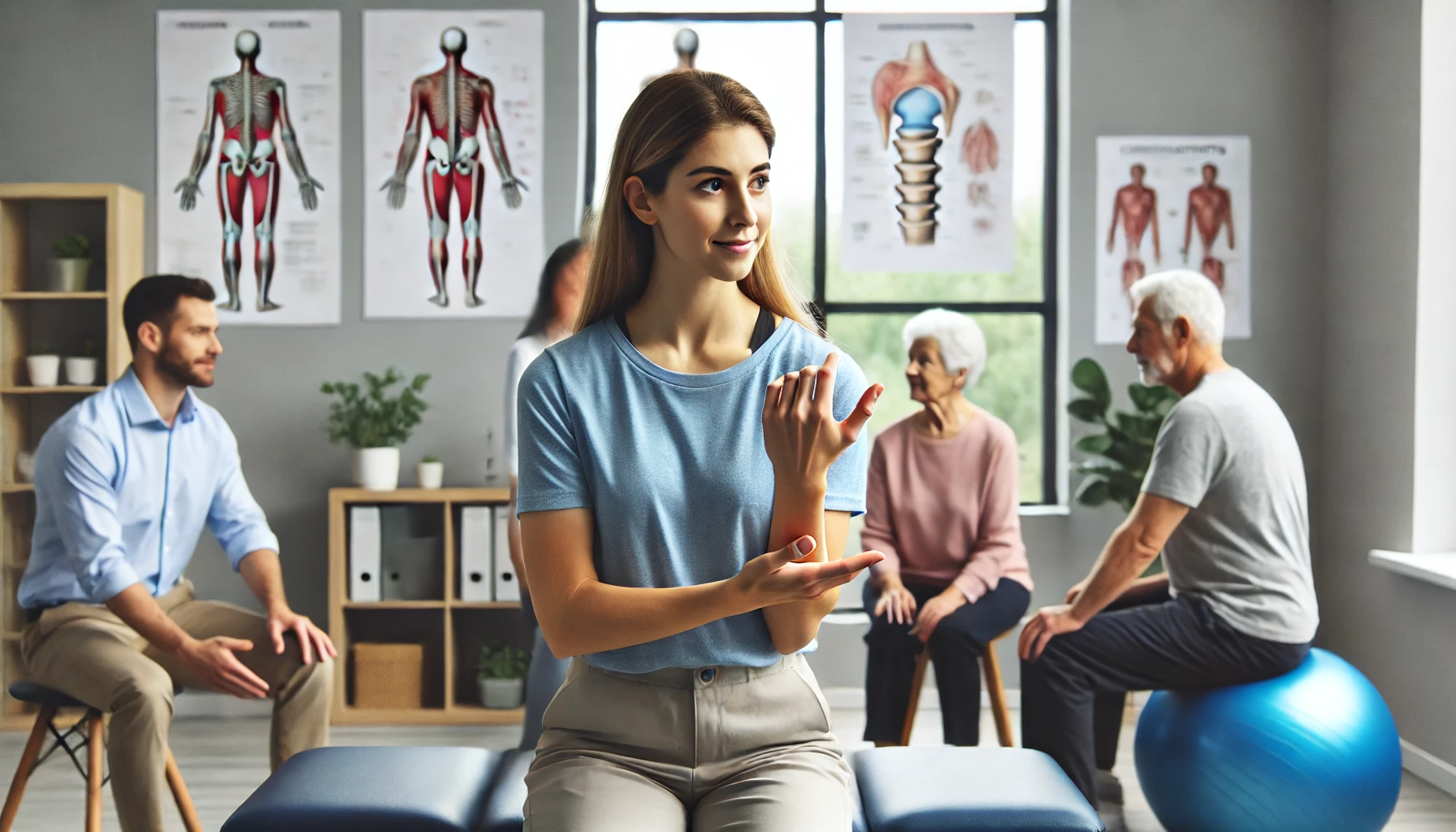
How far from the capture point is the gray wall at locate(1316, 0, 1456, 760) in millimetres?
3494

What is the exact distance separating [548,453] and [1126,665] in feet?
5.69

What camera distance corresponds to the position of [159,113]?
4.18 metres

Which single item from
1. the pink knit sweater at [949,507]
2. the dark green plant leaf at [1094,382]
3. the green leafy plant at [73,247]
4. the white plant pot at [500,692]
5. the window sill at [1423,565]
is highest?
the green leafy plant at [73,247]

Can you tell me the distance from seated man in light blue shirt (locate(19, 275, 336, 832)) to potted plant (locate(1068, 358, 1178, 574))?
2519 mm

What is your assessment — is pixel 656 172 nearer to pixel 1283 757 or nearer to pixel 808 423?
pixel 808 423

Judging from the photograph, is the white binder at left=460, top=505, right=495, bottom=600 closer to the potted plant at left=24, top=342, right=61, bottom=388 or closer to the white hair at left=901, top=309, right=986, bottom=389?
the potted plant at left=24, top=342, right=61, bottom=388

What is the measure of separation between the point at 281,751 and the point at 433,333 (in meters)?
1.97

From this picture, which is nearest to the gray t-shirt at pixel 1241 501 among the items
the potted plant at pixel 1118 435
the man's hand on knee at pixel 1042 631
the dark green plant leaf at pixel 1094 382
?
the man's hand on knee at pixel 1042 631

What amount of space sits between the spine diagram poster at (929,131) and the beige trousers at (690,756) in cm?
317

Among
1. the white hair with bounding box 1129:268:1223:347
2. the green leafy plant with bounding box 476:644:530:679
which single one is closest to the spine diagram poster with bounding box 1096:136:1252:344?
the white hair with bounding box 1129:268:1223:347

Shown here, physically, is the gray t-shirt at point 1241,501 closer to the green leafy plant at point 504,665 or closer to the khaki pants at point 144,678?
the khaki pants at point 144,678

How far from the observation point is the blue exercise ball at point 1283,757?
2.43 meters

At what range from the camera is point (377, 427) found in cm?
405

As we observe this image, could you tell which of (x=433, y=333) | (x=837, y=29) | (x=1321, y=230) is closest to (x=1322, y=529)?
(x=1321, y=230)
